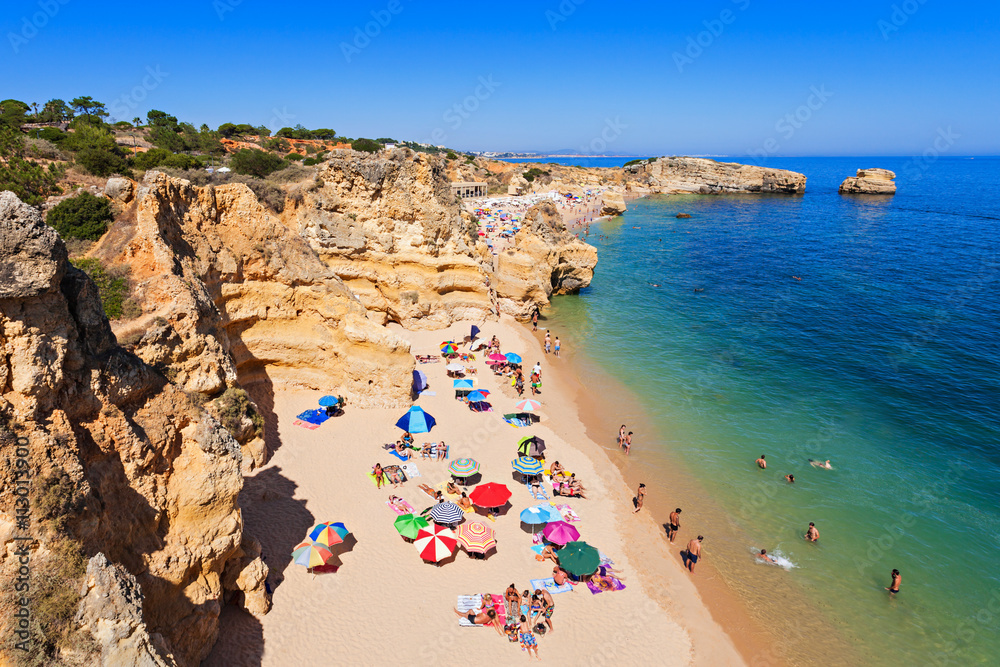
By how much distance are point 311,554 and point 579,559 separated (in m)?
6.69

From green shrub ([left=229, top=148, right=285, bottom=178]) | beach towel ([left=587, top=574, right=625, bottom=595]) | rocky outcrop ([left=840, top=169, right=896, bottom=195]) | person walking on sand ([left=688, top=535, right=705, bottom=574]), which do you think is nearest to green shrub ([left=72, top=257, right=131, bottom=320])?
beach towel ([left=587, top=574, right=625, bottom=595])

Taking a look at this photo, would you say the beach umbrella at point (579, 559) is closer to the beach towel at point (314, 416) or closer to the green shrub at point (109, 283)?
the beach towel at point (314, 416)

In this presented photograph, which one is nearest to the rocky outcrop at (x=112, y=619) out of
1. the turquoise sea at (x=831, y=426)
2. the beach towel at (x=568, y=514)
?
the beach towel at (x=568, y=514)

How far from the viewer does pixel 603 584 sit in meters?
12.4

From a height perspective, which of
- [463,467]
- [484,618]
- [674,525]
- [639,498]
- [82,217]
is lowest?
[674,525]

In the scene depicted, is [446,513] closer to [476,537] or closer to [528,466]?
[476,537]

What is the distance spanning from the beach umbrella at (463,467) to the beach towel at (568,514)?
2.93 metres

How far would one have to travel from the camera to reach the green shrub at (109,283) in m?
10.7

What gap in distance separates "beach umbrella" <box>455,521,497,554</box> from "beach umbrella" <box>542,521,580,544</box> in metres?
1.56

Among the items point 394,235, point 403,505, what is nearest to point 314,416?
point 403,505

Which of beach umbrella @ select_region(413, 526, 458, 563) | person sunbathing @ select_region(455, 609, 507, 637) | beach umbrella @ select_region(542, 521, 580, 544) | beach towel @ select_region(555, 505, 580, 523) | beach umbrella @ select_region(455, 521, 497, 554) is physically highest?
beach umbrella @ select_region(413, 526, 458, 563)

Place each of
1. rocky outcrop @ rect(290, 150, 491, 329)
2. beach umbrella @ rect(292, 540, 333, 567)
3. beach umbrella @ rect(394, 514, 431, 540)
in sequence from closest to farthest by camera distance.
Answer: beach umbrella @ rect(292, 540, 333, 567)
beach umbrella @ rect(394, 514, 431, 540)
rocky outcrop @ rect(290, 150, 491, 329)

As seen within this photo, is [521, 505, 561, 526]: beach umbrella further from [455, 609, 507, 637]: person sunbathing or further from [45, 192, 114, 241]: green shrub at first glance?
[45, 192, 114, 241]: green shrub

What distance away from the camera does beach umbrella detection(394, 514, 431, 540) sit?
12406mm
